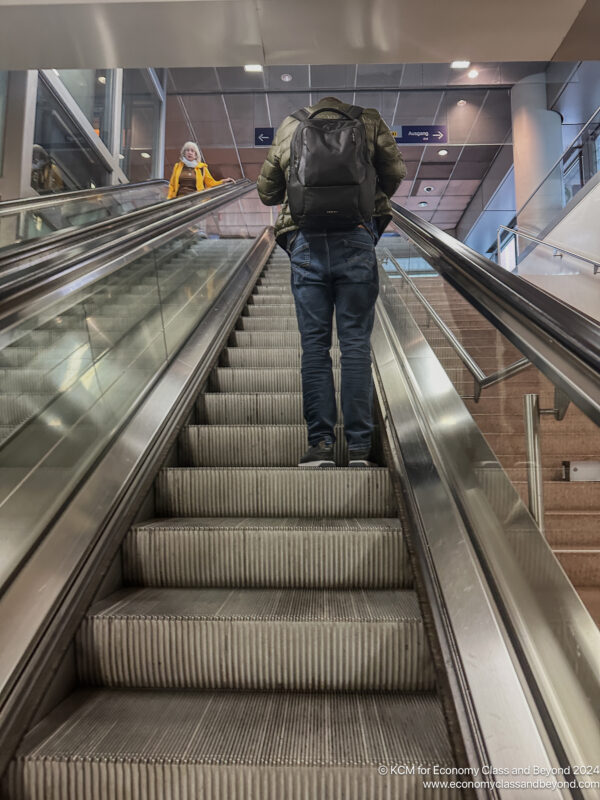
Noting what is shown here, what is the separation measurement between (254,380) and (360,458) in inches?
46.1

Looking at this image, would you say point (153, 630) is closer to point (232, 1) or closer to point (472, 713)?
point (472, 713)

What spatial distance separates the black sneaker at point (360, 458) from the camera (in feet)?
7.79

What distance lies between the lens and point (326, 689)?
147 cm

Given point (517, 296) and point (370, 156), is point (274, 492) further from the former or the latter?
point (370, 156)

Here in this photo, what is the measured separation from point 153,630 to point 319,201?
172cm

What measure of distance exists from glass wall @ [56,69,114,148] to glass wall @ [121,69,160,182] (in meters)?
0.76

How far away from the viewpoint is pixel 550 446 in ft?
4.13

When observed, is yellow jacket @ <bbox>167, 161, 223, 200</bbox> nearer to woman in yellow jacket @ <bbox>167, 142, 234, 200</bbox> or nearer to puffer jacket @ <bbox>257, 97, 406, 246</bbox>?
woman in yellow jacket @ <bbox>167, 142, 234, 200</bbox>

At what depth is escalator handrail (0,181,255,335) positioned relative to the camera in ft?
4.59

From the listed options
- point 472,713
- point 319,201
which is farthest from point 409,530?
point 319,201

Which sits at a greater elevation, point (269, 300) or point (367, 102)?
point (367, 102)

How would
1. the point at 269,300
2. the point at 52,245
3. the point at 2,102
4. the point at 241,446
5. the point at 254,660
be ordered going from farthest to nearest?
the point at 2,102 → the point at 269,300 → the point at 241,446 → the point at 52,245 → the point at 254,660

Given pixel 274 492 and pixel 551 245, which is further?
pixel 551 245

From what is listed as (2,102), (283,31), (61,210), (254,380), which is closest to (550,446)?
(254,380)
